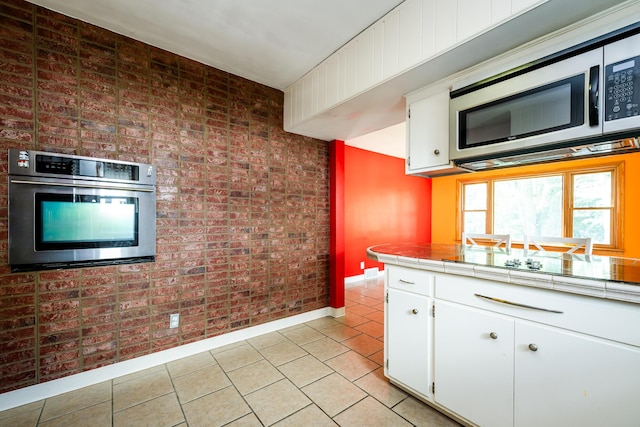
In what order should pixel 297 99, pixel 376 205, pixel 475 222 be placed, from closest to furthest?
pixel 297 99
pixel 376 205
pixel 475 222

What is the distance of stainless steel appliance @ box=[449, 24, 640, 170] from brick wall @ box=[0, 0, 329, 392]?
5.97ft

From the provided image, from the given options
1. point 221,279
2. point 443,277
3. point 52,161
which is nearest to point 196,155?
point 52,161

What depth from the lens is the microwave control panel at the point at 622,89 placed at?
3.62 ft

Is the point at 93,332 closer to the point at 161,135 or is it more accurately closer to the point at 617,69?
the point at 161,135

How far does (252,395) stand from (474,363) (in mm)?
1411

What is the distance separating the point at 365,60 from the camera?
190 cm

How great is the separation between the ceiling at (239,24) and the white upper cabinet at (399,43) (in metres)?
0.10

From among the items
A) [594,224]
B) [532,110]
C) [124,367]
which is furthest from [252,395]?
[594,224]

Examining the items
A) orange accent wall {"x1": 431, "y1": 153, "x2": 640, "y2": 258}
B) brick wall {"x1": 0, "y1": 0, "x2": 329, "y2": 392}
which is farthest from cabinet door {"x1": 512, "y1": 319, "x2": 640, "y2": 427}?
orange accent wall {"x1": 431, "y1": 153, "x2": 640, "y2": 258}

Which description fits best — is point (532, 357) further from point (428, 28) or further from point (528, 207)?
point (528, 207)

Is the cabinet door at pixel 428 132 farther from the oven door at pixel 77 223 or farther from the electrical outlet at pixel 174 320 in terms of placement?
the electrical outlet at pixel 174 320

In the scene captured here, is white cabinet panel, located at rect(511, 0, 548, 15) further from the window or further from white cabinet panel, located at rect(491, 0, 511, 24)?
the window

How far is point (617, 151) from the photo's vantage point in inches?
56.5

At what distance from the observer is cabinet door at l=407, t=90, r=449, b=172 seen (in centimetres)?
181
